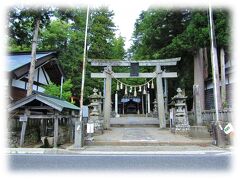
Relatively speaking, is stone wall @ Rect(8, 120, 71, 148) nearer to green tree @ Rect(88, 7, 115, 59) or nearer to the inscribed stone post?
the inscribed stone post

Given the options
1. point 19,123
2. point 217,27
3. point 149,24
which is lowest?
point 19,123

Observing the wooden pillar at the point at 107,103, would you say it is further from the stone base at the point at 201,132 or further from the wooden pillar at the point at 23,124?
the wooden pillar at the point at 23,124

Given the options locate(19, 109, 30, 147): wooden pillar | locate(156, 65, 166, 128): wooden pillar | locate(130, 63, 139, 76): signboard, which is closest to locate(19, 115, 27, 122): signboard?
locate(19, 109, 30, 147): wooden pillar

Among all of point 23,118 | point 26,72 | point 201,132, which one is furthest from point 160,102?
point 23,118

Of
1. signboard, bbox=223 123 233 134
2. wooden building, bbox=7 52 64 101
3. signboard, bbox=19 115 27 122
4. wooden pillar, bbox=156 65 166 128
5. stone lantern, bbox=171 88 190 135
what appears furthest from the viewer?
wooden pillar, bbox=156 65 166 128

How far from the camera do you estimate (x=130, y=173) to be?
610 cm

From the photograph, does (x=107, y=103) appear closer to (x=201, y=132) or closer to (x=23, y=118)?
(x=201, y=132)

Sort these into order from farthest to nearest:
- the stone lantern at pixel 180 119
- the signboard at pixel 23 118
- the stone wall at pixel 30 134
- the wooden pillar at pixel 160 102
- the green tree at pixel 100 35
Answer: the green tree at pixel 100 35 → the wooden pillar at pixel 160 102 → the stone lantern at pixel 180 119 → the stone wall at pixel 30 134 → the signboard at pixel 23 118

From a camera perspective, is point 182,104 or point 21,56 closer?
point 182,104

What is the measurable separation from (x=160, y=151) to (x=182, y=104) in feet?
26.1

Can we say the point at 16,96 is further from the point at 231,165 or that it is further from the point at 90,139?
the point at 231,165

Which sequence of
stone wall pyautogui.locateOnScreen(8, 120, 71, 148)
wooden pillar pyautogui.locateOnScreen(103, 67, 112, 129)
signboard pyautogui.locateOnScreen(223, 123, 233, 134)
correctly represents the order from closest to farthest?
signboard pyautogui.locateOnScreen(223, 123, 233, 134) < stone wall pyautogui.locateOnScreen(8, 120, 71, 148) < wooden pillar pyautogui.locateOnScreen(103, 67, 112, 129)

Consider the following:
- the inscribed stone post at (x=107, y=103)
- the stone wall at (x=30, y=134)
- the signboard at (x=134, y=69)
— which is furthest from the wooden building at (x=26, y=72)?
the signboard at (x=134, y=69)

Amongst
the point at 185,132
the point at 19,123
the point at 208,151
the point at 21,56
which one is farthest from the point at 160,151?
the point at 21,56
